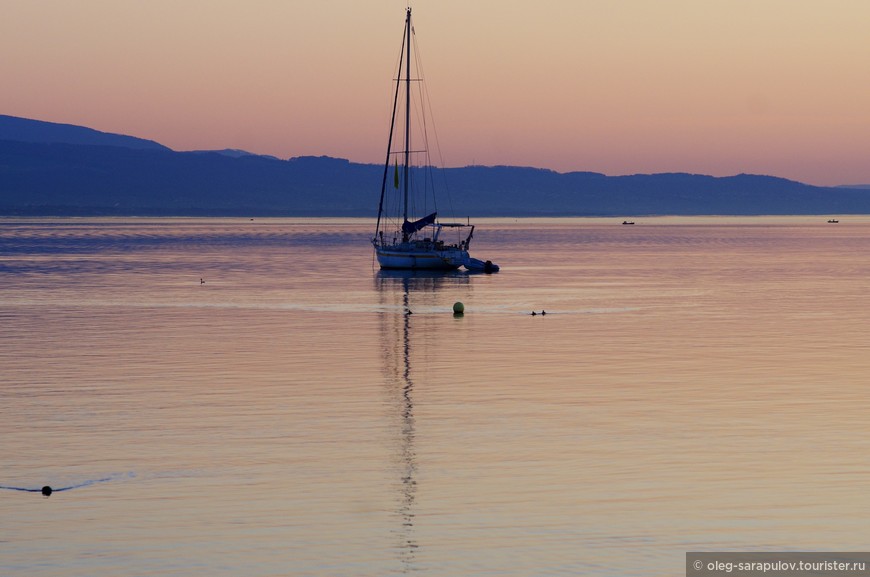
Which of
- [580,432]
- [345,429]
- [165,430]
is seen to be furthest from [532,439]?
[165,430]

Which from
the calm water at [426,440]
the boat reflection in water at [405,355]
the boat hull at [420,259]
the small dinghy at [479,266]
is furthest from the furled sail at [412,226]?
the calm water at [426,440]

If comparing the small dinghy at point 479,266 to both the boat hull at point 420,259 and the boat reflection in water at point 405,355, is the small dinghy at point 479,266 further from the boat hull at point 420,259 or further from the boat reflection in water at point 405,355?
the boat hull at point 420,259

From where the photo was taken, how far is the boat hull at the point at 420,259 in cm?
9400

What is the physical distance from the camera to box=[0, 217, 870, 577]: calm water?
18484 mm

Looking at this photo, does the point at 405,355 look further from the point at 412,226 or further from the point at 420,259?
the point at 412,226

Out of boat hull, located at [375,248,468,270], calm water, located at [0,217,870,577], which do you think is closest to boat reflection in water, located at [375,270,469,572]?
calm water, located at [0,217,870,577]

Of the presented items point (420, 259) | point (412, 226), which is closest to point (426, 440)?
point (420, 259)

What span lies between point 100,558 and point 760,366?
23.8 meters

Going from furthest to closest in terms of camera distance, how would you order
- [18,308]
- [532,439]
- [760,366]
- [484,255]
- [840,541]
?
[484,255] → [18,308] → [760,366] → [532,439] → [840,541]

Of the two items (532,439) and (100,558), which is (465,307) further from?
(100,558)

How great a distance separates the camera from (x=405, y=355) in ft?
137

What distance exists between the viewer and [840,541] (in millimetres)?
18531

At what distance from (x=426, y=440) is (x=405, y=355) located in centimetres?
1574

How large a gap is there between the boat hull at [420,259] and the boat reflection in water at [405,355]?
61cm
